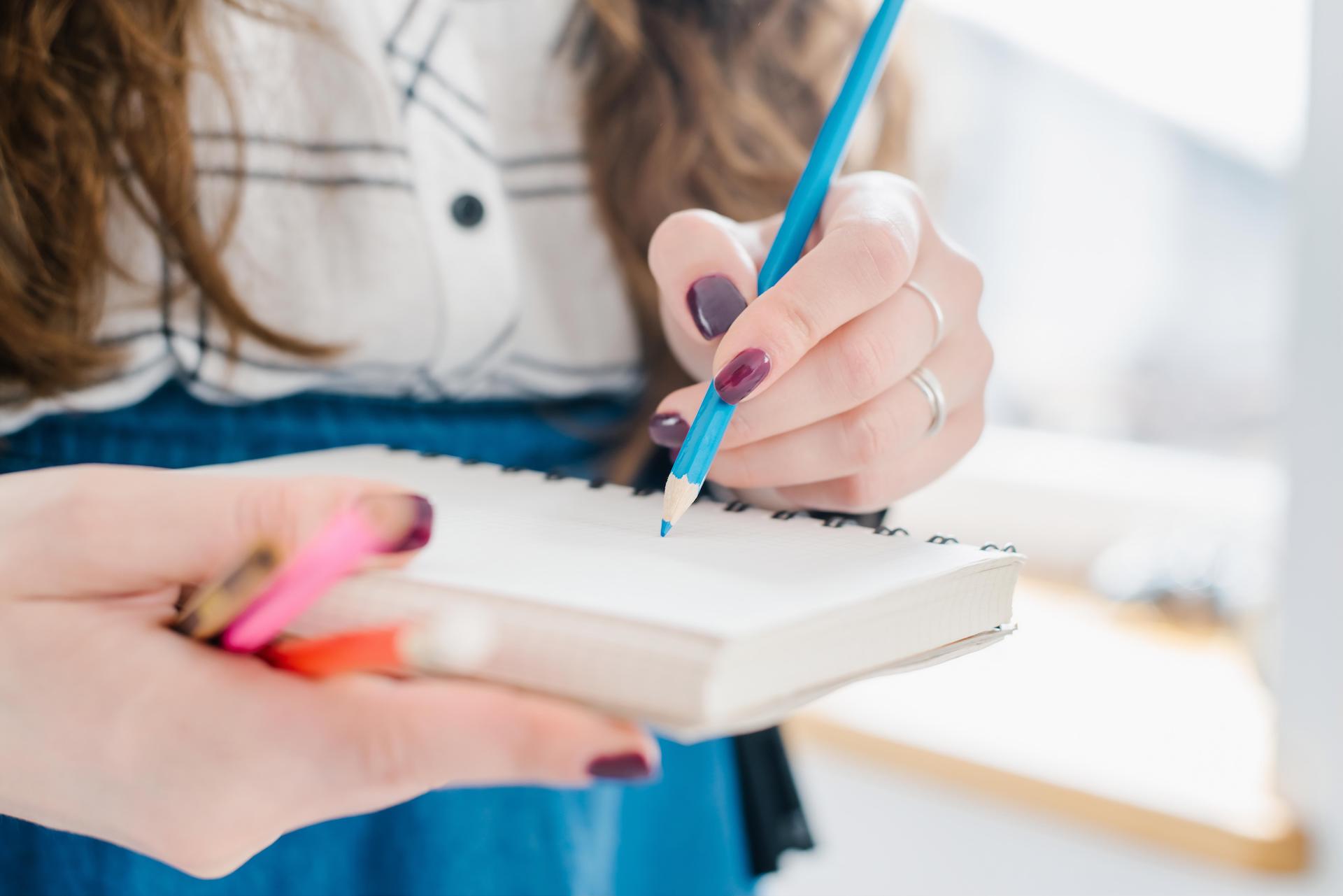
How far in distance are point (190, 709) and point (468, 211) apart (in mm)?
247

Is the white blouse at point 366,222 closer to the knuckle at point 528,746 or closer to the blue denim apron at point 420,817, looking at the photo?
the blue denim apron at point 420,817

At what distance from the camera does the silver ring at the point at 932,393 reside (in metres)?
0.31

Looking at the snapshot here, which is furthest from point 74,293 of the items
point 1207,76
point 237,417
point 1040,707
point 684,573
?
point 1207,76

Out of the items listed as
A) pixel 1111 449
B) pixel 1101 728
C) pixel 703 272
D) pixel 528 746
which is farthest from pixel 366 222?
pixel 1111 449

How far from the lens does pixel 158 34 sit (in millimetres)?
352

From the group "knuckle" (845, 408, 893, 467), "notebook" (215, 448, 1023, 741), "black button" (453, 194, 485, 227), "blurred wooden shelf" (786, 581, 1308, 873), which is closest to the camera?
"notebook" (215, 448, 1023, 741)

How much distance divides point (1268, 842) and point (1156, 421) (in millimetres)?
404

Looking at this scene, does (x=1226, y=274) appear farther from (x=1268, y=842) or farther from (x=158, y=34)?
(x=158, y=34)

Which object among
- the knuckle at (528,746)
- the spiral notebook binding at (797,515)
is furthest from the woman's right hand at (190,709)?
the spiral notebook binding at (797,515)

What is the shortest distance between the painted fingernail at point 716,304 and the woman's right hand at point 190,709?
121 millimetres

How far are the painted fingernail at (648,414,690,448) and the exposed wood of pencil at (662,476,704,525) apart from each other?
4cm

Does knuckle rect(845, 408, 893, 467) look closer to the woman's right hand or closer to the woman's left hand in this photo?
the woman's left hand

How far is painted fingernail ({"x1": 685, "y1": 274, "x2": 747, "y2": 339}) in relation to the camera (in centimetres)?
30

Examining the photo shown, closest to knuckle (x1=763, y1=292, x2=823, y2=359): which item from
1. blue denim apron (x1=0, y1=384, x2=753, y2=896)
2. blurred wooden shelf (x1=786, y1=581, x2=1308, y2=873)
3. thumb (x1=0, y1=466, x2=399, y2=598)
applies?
thumb (x1=0, y1=466, x2=399, y2=598)
